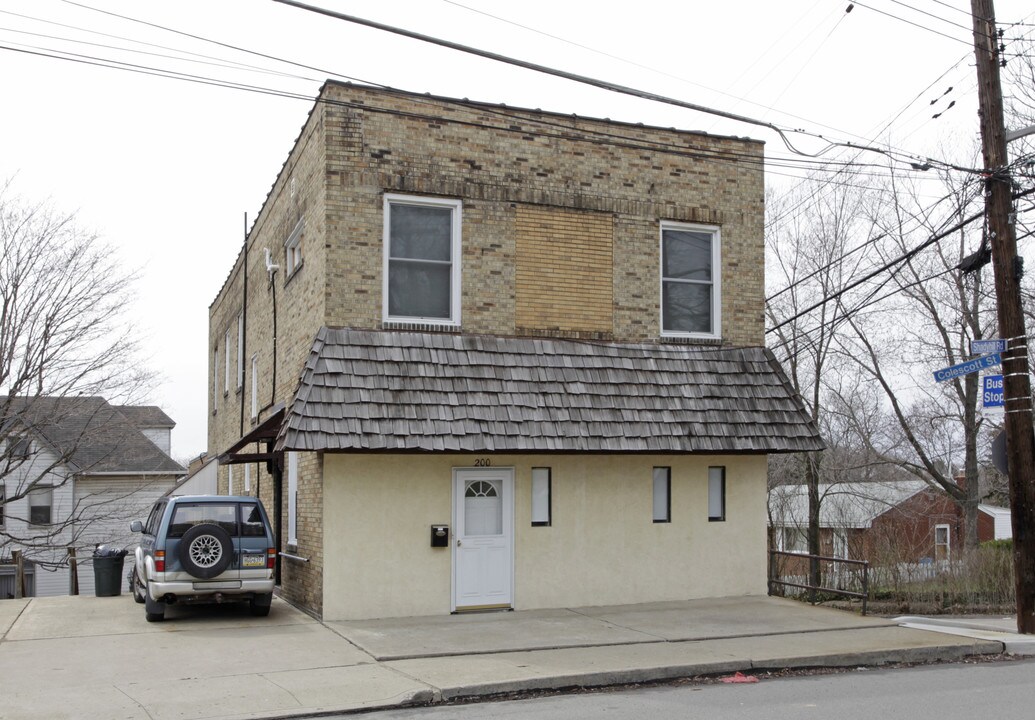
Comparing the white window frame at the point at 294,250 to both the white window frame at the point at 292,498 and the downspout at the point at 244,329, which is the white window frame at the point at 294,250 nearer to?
the white window frame at the point at 292,498

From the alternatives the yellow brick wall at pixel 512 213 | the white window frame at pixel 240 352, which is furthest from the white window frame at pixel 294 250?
the white window frame at pixel 240 352

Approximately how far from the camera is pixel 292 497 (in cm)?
1591

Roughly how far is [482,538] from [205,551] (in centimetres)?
374

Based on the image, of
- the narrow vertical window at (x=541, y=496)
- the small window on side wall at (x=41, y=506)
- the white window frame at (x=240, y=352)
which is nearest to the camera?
the narrow vertical window at (x=541, y=496)

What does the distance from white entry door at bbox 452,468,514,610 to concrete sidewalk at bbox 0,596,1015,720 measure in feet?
1.24

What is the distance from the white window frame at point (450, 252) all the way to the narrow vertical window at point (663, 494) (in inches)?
155

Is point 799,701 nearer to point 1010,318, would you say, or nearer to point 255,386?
point 1010,318

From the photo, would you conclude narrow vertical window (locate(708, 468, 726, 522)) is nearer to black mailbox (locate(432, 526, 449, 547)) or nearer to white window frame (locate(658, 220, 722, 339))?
white window frame (locate(658, 220, 722, 339))

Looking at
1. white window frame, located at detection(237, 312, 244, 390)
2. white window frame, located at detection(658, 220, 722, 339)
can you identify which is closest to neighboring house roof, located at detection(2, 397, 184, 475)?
white window frame, located at detection(237, 312, 244, 390)

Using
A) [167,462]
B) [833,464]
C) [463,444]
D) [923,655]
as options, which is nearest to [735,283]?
[463,444]

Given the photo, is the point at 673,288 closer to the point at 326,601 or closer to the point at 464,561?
the point at 464,561

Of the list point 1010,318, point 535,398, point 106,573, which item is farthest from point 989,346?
point 106,573

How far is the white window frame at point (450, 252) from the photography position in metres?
14.0

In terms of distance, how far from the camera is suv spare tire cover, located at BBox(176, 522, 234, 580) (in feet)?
42.0
